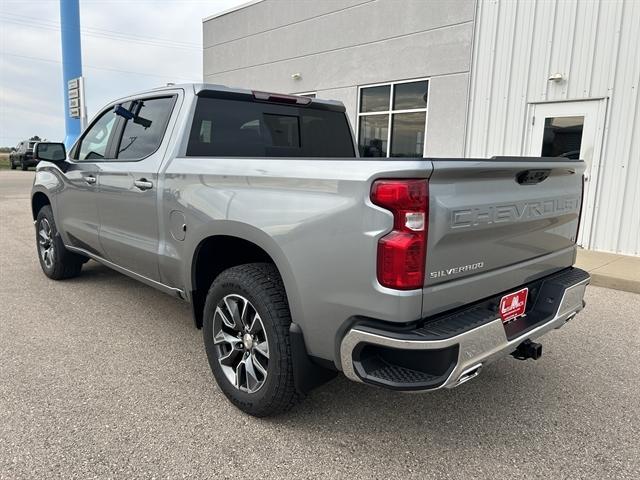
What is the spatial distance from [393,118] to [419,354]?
350 inches

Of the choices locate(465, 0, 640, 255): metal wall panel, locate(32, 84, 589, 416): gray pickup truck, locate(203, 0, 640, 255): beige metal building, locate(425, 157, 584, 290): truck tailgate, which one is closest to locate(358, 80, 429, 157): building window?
locate(203, 0, 640, 255): beige metal building

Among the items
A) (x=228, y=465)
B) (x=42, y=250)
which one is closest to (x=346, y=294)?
(x=228, y=465)

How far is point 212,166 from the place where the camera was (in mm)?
3033

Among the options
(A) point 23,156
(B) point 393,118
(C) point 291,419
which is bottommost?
(C) point 291,419

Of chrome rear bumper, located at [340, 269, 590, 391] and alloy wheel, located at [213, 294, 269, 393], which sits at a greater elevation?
chrome rear bumper, located at [340, 269, 590, 391]

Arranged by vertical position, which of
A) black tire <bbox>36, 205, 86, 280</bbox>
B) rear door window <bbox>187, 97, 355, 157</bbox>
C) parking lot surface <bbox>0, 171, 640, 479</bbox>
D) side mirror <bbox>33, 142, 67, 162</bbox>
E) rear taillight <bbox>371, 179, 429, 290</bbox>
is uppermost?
rear door window <bbox>187, 97, 355, 157</bbox>

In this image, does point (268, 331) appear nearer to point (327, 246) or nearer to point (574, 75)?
point (327, 246)

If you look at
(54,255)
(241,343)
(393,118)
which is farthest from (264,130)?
(393,118)

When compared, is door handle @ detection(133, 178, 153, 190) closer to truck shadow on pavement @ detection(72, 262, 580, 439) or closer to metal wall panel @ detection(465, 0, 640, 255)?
truck shadow on pavement @ detection(72, 262, 580, 439)

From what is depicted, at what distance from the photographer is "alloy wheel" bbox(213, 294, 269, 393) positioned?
9.08ft

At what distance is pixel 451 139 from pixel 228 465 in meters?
8.07

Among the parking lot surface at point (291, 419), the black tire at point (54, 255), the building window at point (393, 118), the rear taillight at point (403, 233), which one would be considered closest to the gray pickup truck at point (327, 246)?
the rear taillight at point (403, 233)

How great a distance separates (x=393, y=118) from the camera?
34.3ft

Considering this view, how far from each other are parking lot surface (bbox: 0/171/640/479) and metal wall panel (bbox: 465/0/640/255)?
391 cm
